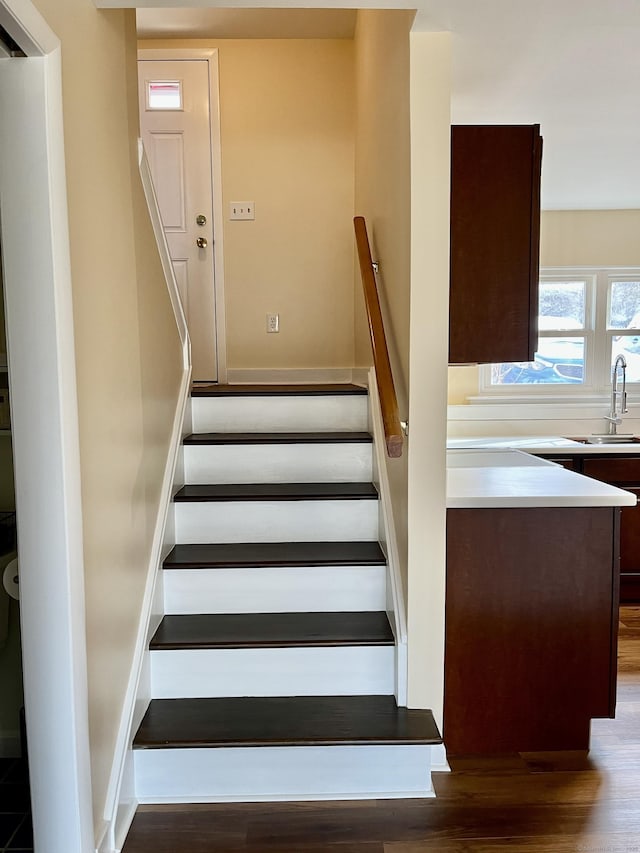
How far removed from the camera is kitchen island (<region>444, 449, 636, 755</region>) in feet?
6.87

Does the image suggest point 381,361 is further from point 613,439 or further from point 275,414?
point 613,439

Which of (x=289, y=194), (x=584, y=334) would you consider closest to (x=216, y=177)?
(x=289, y=194)

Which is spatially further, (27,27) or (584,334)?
(584,334)

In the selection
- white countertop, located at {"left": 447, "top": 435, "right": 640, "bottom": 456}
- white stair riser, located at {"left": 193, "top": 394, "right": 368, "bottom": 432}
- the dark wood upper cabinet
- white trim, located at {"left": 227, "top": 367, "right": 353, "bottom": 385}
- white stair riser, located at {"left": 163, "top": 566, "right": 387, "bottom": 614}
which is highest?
the dark wood upper cabinet

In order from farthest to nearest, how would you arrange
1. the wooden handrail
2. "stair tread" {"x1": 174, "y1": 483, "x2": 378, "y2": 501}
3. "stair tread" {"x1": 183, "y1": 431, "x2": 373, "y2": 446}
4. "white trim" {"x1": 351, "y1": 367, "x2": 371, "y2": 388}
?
"white trim" {"x1": 351, "y1": 367, "x2": 371, "y2": 388} < "stair tread" {"x1": 183, "y1": 431, "x2": 373, "y2": 446} < "stair tread" {"x1": 174, "y1": 483, "x2": 378, "y2": 501} < the wooden handrail

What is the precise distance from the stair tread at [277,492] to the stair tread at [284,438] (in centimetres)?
18

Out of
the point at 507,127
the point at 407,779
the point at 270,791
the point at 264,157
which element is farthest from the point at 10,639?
the point at 264,157

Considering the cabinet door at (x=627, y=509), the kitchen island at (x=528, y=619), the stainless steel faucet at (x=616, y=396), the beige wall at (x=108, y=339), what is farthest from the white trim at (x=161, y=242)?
the stainless steel faucet at (x=616, y=396)

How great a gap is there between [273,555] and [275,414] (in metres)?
0.85

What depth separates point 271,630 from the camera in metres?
2.13

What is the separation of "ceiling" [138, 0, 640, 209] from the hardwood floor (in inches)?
87.1

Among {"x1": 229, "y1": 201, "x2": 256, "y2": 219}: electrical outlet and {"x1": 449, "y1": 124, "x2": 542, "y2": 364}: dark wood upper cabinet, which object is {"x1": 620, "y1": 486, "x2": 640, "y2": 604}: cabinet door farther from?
{"x1": 229, "y1": 201, "x2": 256, "y2": 219}: electrical outlet

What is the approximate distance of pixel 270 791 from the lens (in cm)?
192

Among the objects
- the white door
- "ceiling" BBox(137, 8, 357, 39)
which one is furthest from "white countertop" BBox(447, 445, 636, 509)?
"ceiling" BBox(137, 8, 357, 39)
